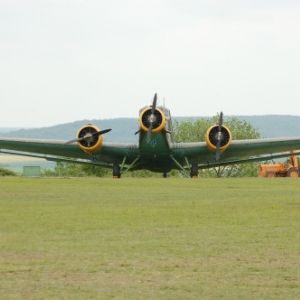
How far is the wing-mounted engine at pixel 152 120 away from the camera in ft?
144

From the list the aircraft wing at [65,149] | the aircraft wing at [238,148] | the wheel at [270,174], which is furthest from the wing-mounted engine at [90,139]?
the wheel at [270,174]

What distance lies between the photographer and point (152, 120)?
44000 mm

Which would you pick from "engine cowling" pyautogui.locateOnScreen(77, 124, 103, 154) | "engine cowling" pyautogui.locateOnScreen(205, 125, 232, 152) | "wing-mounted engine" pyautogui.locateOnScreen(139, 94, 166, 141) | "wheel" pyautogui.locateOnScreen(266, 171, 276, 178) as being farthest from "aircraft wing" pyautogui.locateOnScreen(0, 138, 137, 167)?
"wheel" pyautogui.locateOnScreen(266, 171, 276, 178)

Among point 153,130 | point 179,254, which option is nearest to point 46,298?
point 179,254

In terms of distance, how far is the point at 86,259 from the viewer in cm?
1288

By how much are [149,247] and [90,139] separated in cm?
3134

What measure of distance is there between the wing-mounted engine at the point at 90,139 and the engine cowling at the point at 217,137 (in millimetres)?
4743

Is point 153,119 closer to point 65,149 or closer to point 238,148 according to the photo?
point 238,148

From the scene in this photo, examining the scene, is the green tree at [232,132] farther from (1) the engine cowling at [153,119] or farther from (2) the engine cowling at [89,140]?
(1) the engine cowling at [153,119]

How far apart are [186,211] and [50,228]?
4.49m

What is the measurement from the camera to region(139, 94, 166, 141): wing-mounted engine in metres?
43.9

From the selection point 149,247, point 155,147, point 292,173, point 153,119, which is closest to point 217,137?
point 155,147

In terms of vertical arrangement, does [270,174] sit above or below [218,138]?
above

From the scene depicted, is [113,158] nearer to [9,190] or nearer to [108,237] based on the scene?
[9,190]
